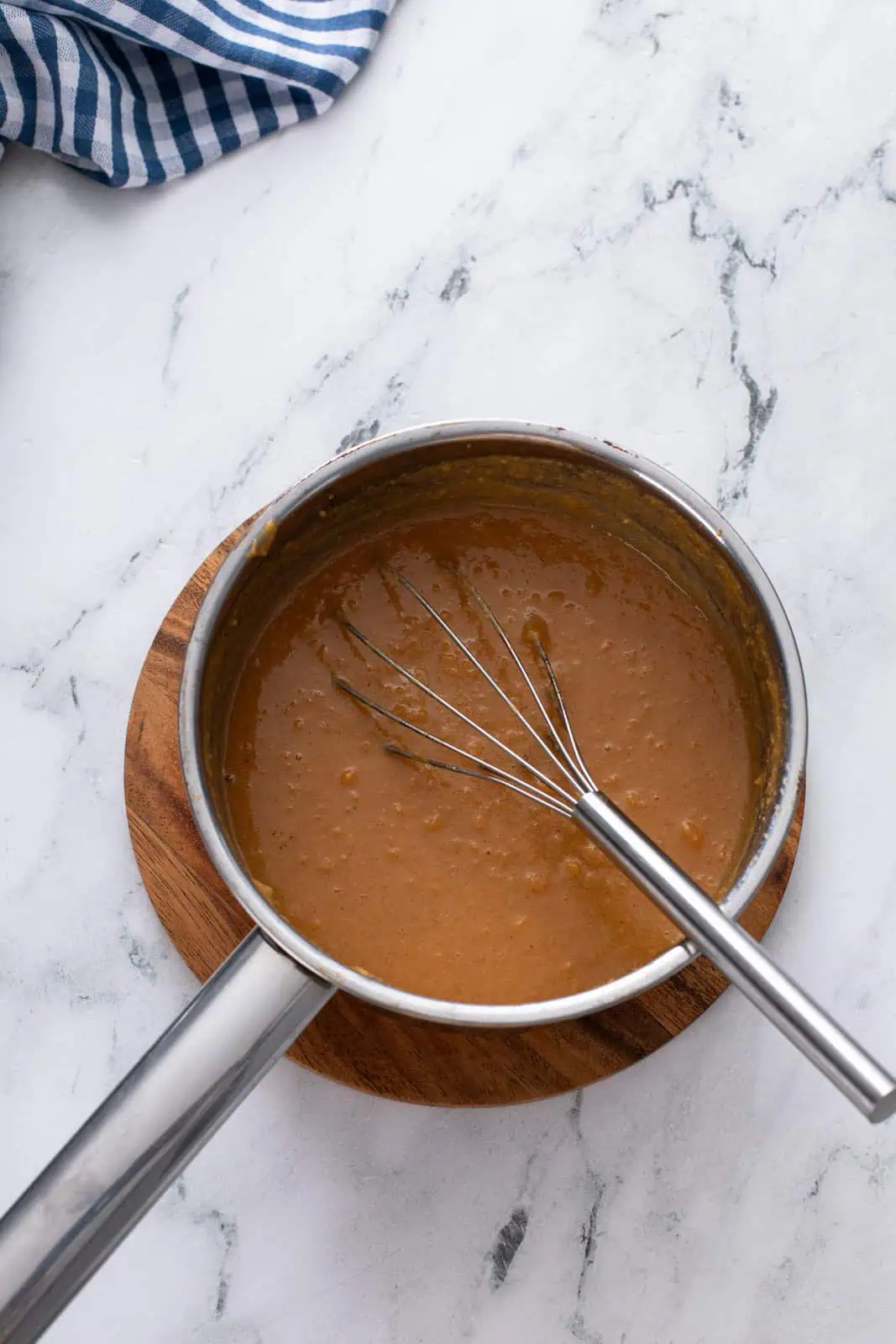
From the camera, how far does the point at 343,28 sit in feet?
4.32

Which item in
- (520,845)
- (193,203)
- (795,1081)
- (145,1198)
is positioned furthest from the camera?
(193,203)

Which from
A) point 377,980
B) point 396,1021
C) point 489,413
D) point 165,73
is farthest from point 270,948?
point 165,73

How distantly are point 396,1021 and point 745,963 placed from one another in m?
0.38

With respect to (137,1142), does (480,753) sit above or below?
above

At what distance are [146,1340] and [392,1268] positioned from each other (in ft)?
0.74

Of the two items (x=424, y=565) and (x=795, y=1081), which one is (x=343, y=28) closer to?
(x=424, y=565)

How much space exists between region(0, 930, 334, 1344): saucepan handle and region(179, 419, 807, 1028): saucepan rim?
5cm

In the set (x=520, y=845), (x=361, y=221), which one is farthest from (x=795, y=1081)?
(x=361, y=221)

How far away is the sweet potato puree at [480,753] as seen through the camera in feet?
3.44

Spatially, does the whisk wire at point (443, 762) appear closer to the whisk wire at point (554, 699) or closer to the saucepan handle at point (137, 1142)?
the whisk wire at point (554, 699)

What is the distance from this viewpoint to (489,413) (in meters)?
1.26

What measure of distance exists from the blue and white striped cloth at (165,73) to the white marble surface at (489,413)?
0.03m

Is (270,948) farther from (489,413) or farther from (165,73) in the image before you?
(165,73)

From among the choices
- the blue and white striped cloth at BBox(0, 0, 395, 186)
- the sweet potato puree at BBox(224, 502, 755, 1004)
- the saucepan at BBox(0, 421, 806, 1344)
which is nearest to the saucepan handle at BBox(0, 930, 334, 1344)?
the saucepan at BBox(0, 421, 806, 1344)
